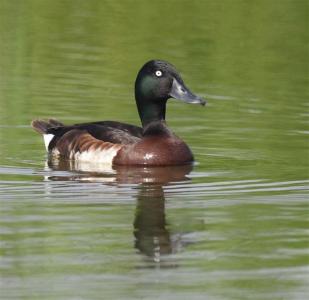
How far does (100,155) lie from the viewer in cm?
1348

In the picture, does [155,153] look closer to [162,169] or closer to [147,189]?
[162,169]

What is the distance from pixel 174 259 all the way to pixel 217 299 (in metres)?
1.12

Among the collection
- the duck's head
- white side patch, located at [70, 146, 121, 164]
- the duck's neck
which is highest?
the duck's head

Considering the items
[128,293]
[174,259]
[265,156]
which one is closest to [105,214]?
[174,259]

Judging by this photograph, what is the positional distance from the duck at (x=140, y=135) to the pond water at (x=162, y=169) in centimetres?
22

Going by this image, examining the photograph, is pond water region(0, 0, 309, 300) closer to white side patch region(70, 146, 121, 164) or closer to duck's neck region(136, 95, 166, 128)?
white side patch region(70, 146, 121, 164)

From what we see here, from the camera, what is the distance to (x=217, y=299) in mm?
7844

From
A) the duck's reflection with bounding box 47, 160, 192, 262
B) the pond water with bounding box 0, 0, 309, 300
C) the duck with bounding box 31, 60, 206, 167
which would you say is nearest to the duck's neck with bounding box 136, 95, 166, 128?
the duck with bounding box 31, 60, 206, 167

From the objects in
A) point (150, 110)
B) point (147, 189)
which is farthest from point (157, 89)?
point (147, 189)

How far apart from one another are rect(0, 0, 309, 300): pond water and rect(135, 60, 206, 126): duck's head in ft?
1.83

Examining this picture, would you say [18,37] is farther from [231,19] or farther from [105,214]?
[105,214]

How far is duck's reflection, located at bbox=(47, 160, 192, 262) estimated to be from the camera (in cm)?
944

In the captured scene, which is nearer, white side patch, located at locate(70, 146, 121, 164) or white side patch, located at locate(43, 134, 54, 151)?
white side patch, located at locate(70, 146, 121, 164)

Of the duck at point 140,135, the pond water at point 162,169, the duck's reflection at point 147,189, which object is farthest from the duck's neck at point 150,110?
the duck's reflection at point 147,189
